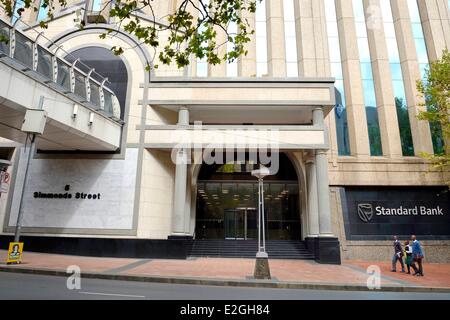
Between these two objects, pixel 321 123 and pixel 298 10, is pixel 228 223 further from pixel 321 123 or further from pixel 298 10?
pixel 298 10

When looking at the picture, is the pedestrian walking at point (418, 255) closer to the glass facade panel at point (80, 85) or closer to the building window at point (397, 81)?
the building window at point (397, 81)

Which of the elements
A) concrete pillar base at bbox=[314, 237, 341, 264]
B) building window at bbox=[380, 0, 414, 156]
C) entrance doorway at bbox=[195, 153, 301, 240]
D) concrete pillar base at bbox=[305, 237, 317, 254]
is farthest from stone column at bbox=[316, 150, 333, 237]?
building window at bbox=[380, 0, 414, 156]

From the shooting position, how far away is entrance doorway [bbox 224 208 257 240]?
24.0 m

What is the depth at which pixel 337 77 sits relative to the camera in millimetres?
24797

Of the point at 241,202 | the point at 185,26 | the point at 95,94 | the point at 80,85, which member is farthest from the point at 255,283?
the point at 241,202

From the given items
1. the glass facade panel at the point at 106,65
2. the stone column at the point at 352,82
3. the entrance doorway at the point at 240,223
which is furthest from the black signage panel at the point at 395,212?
the glass facade panel at the point at 106,65

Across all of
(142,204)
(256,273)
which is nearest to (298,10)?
(142,204)

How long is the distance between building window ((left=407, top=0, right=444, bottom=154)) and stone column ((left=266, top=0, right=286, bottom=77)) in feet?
35.6

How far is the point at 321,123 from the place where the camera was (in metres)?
19.2

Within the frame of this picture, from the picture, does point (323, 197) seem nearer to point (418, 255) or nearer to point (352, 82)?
point (418, 255)

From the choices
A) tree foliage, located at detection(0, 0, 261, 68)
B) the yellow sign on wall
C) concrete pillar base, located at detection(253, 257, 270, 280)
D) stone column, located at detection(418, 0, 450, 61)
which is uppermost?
stone column, located at detection(418, 0, 450, 61)

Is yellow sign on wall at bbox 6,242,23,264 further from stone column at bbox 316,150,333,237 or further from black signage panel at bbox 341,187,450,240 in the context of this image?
black signage panel at bbox 341,187,450,240

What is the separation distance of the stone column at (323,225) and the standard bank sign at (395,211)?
5564mm

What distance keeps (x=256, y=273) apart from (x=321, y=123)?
1146 cm
